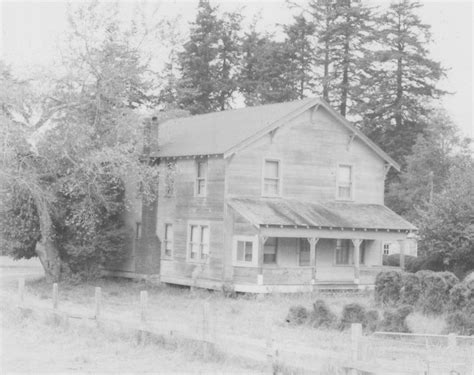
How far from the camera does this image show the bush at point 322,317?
2362 centimetres

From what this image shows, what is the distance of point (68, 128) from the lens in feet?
113

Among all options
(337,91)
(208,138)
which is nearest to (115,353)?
(208,138)

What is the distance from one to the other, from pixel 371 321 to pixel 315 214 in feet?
42.4

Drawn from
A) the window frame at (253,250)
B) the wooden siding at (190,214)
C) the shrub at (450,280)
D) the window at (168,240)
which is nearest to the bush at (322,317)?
the shrub at (450,280)

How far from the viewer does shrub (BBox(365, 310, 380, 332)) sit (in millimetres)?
22688

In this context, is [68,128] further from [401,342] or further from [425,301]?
[401,342]

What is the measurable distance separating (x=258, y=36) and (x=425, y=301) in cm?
4337

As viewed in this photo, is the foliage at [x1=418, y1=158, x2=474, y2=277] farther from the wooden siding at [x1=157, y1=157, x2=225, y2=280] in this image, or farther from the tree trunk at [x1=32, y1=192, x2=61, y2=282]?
the tree trunk at [x1=32, y1=192, x2=61, y2=282]

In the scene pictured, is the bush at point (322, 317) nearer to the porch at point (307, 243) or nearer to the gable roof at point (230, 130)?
the porch at point (307, 243)

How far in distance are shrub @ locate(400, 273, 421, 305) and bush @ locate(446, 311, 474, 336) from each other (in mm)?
4335

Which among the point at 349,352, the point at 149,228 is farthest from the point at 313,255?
the point at 349,352

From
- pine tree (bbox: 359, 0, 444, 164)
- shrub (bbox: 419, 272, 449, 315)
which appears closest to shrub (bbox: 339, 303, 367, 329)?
shrub (bbox: 419, 272, 449, 315)

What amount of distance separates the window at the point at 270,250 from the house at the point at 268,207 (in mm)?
41

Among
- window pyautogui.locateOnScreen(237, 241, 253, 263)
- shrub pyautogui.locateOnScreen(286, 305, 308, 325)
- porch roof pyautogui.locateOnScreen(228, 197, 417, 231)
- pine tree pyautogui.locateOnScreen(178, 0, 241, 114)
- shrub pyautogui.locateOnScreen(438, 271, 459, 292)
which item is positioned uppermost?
pine tree pyautogui.locateOnScreen(178, 0, 241, 114)
